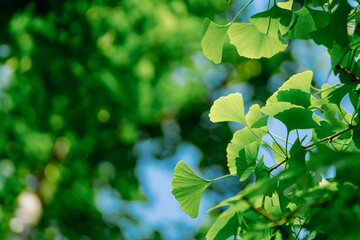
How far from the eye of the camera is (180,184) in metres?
0.42

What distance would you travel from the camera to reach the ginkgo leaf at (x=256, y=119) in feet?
1.27

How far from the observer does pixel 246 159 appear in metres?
Answer: 0.38

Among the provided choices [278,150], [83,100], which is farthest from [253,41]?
[83,100]

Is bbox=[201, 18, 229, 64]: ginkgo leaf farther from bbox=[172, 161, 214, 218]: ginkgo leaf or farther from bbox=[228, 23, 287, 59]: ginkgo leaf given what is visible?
bbox=[172, 161, 214, 218]: ginkgo leaf

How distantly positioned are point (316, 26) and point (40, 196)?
3136 mm

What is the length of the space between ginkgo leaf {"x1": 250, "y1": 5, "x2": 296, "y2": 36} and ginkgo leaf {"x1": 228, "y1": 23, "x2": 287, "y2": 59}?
0.07 feet

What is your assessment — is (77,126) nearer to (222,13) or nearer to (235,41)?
(222,13)

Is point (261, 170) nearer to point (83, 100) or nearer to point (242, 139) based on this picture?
point (242, 139)

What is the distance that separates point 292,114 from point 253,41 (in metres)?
0.12

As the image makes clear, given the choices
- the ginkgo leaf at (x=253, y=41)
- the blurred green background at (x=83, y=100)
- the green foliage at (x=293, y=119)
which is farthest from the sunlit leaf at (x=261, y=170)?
the blurred green background at (x=83, y=100)

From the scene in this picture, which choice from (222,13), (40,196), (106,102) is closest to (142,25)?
(106,102)

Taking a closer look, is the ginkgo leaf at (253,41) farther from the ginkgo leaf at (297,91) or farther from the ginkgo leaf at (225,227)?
the ginkgo leaf at (225,227)

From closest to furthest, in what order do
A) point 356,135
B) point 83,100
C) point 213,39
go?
point 356,135 < point 213,39 < point 83,100

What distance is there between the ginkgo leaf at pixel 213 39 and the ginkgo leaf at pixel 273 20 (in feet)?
0.19
